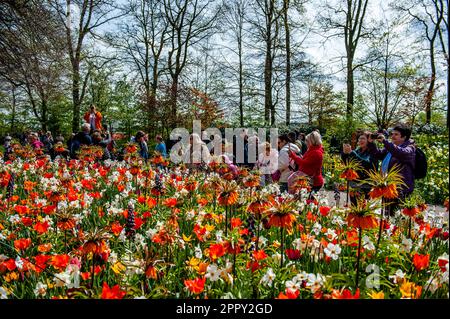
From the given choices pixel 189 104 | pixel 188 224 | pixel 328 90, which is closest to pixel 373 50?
pixel 188 224

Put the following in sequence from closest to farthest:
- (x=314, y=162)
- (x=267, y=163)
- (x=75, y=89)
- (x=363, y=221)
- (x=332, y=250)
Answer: (x=363, y=221)
(x=332, y=250)
(x=314, y=162)
(x=267, y=163)
(x=75, y=89)

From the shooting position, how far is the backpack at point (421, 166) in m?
2.84

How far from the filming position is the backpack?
2844 mm

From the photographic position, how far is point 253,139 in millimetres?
8859

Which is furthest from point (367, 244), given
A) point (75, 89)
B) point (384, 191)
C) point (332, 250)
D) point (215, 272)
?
point (75, 89)

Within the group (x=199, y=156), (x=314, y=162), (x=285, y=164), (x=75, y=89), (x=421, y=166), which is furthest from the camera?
(x=75, y=89)

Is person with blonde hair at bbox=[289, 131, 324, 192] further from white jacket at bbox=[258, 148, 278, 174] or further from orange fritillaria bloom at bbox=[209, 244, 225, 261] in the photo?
orange fritillaria bloom at bbox=[209, 244, 225, 261]

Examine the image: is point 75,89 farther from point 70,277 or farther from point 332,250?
point 332,250

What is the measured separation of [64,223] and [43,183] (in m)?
3.08

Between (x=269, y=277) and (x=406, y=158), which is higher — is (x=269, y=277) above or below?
below

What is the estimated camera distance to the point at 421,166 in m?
2.88

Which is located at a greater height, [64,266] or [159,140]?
[159,140]

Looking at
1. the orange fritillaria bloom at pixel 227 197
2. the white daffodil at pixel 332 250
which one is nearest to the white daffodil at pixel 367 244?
the white daffodil at pixel 332 250
